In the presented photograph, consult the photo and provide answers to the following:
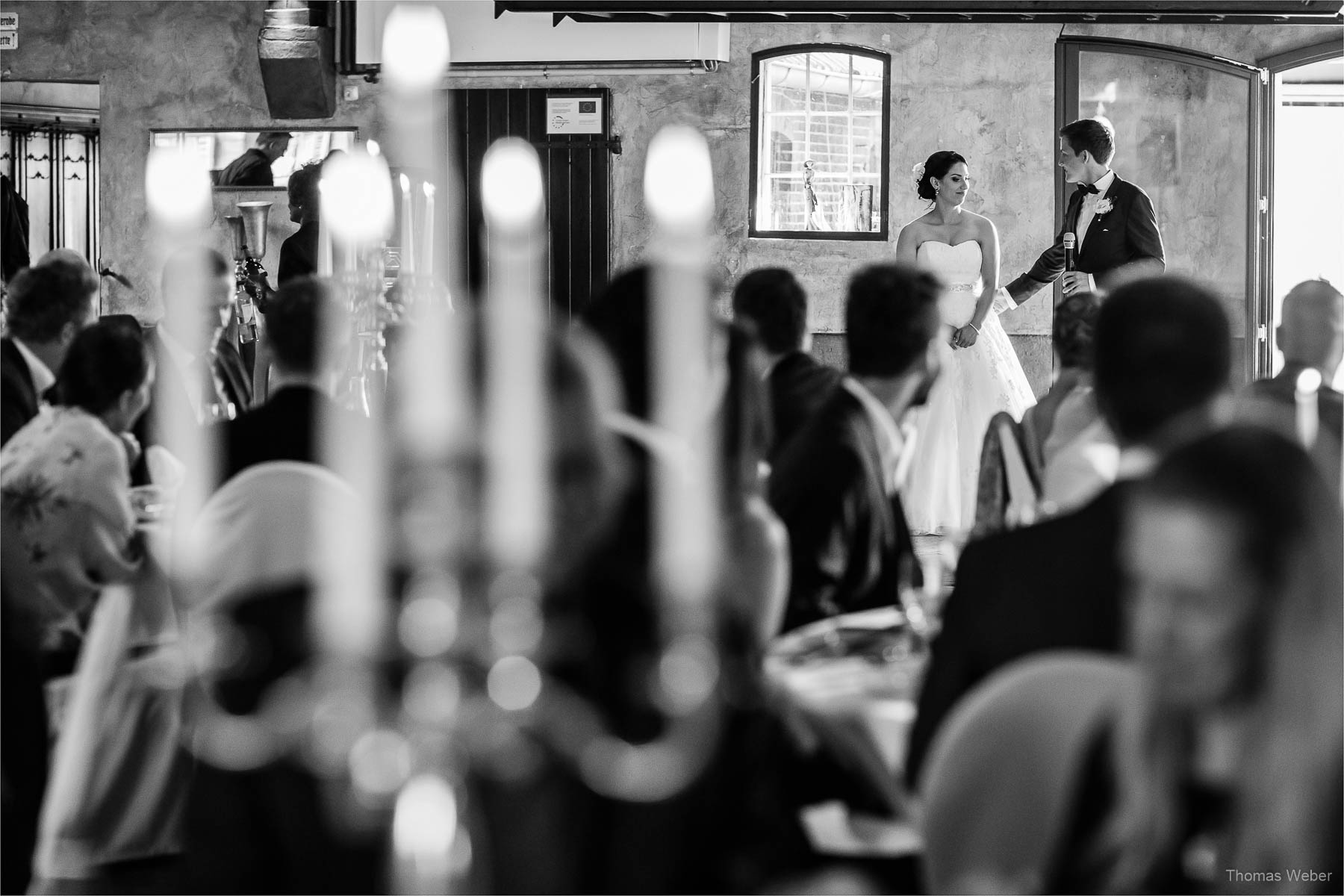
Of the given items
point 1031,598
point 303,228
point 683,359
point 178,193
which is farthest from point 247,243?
point 683,359

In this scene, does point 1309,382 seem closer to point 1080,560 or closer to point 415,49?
point 1080,560

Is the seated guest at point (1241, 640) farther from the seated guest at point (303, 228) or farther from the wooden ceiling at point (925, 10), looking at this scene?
the seated guest at point (303, 228)

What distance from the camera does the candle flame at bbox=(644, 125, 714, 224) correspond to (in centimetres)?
120

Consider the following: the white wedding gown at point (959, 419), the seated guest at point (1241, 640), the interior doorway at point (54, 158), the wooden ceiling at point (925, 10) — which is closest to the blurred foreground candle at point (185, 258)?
the seated guest at point (1241, 640)

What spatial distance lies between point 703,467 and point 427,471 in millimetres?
288

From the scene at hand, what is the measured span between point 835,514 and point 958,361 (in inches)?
198

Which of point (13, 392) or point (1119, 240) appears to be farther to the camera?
point (1119, 240)

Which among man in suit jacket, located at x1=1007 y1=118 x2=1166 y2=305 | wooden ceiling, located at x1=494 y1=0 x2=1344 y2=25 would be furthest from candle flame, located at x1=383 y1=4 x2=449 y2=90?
man in suit jacket, located at x1=1007 y1=118 x2=1166 y2=305

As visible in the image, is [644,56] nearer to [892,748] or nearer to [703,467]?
[892,748]

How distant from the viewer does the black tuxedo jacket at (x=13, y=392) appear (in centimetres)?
445

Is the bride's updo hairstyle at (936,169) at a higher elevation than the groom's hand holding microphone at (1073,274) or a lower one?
higher

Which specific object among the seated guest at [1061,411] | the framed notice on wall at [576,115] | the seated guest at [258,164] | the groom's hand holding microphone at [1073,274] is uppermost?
the framed notice on wall at [576,115]

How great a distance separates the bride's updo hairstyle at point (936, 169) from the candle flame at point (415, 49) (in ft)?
23.5

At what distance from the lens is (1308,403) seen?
13.1 feet
